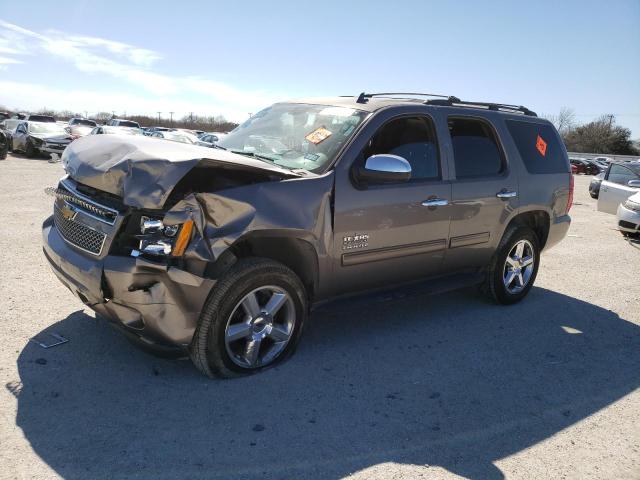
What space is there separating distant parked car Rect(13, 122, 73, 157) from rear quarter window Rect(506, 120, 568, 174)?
831 inches

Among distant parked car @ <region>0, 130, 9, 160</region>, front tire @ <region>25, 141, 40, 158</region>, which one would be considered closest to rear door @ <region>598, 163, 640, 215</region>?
distant parked car @ <region>0, 130, 9, 160</region>

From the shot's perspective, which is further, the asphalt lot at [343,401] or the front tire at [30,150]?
the front tire at [30,150]

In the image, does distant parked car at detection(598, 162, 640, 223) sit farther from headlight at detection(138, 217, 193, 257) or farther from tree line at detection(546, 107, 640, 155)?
tree line at detection(546, 107, 640, 155)

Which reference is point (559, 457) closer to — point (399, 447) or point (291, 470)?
point (399, 447)

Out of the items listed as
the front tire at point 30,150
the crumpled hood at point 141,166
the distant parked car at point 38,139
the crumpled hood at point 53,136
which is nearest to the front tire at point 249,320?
the crumpled hood at point 141,166

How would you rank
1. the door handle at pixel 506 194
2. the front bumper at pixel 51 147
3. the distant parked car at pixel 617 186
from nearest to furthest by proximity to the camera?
the door handle at pixel 506 194, the distant parked car at pixel 617 186, the front bumper at pixel 51 147

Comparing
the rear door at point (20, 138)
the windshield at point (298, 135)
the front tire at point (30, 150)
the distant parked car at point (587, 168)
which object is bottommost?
the distant parked car at point (587, 168)

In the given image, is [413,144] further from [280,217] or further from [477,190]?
[280,217]

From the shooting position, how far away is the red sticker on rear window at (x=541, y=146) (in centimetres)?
568

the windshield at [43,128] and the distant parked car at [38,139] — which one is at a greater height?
the windshield at [43,128]

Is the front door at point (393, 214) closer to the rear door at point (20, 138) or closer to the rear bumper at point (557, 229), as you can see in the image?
the rear bumper at point (557, 229)

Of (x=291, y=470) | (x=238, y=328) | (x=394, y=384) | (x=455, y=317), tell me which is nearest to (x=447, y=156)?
(x=455, y=317)

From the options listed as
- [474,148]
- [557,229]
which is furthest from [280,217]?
[557,229]

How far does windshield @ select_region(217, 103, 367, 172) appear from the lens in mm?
3997
